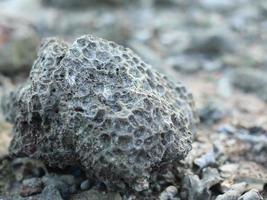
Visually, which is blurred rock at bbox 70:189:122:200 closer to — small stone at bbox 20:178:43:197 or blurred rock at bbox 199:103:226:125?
small stone at bbox 20:178:43:197

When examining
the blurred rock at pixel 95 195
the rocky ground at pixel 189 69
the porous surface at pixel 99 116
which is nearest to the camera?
the porous surface at pixel 99 116

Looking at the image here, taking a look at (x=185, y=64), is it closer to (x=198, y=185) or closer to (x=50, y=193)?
(x=198, y=185)

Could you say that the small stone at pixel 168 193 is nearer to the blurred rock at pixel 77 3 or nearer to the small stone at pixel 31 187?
the small stone at pixel 31 187

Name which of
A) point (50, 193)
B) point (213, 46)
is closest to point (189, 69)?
point (213, 46)

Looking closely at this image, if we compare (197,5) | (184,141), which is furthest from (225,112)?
(197,5)

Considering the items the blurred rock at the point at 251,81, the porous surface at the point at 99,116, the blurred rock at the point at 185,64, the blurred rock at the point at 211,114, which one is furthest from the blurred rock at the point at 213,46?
the porous surface at the point at 99,116

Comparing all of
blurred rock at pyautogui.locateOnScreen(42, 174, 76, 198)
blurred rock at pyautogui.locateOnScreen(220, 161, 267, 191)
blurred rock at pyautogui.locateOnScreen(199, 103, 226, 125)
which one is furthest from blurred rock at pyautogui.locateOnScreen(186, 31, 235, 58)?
blurred rock at pyautogui.locateOnScreen(42, 174, 76, 198)
